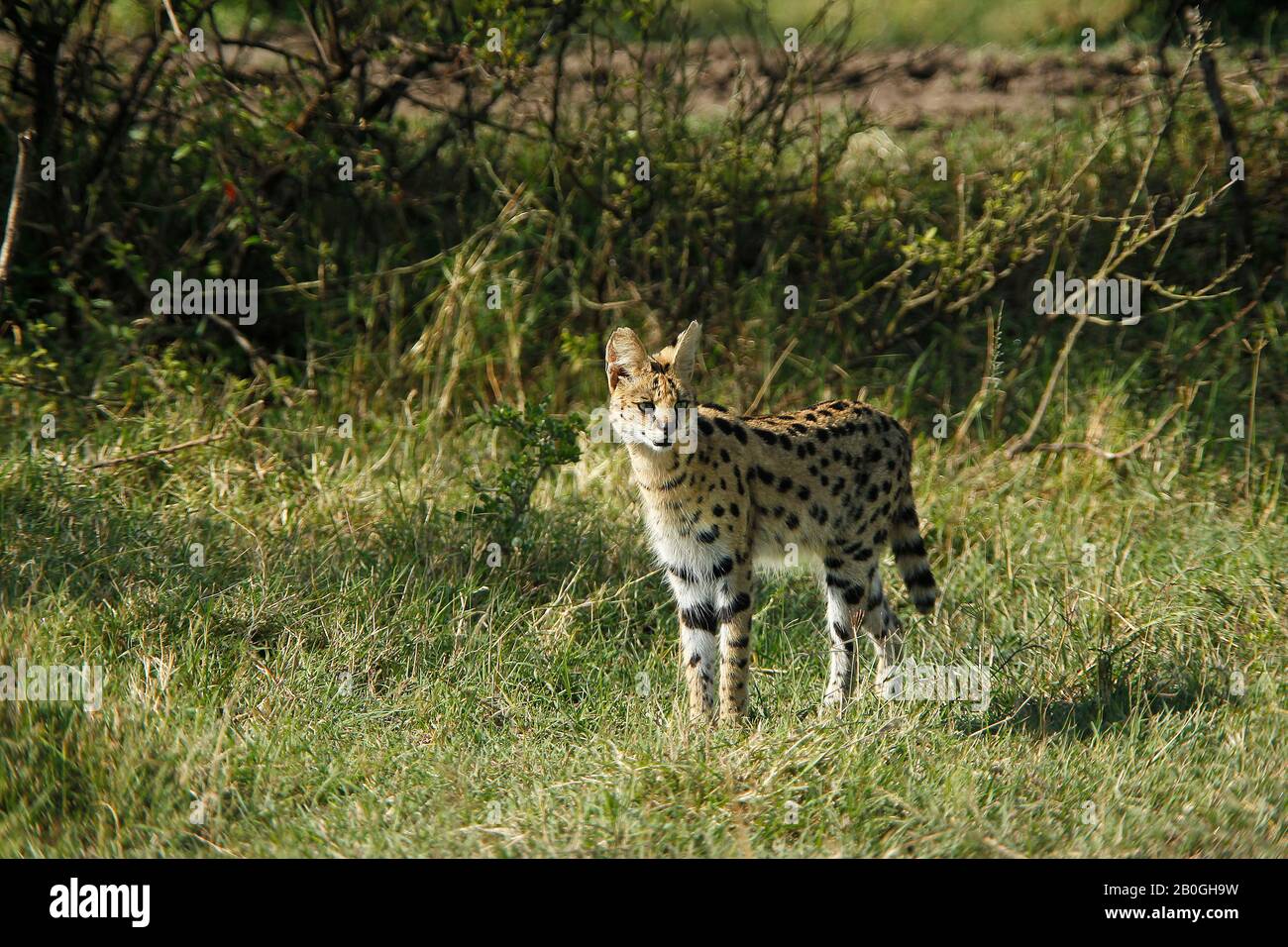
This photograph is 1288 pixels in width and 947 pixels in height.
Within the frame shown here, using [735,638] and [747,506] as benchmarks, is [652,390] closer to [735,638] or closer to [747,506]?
[747,506]

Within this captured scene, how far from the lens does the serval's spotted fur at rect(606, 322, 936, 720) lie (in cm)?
512

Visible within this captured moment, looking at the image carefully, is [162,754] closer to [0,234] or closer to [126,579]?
[126,579]

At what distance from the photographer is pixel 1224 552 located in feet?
20.8

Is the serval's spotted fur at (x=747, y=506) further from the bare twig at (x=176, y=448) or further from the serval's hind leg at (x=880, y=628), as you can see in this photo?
the bare twig at (x=176, y=448)

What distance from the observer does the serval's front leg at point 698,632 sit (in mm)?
5238

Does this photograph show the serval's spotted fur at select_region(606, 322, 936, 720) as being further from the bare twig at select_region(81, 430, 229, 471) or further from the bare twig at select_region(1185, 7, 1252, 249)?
the bare twig at select_region(1185, 7, 1252, 249)

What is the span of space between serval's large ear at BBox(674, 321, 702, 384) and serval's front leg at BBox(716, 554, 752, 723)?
759 mm

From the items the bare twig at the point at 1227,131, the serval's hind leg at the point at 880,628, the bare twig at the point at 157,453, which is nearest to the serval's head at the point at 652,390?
the serval's hind leg at the point at 880,628

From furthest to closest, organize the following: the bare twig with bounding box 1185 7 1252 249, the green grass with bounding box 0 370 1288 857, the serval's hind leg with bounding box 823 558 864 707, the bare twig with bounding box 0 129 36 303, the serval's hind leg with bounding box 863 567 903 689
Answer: the bare twig with bounding box 1185 7 1252 249 < the bare twig with bounding box 0 129 36 303 < the serval's hind leg with bounding box 863 567 903 689 < the serval's hind leg with bounding box 823 558 864 707 < the green grass with bounding box 0 370 1288 857

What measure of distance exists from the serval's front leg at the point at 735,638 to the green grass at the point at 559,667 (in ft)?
0.41

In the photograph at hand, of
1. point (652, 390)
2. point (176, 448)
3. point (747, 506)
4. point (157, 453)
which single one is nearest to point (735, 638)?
point (747, 506)

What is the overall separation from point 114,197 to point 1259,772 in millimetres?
6634

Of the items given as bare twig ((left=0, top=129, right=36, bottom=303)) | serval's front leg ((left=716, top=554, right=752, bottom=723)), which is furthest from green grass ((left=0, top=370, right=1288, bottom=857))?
bare twig ((left=0, top=129, right=36, bottom=303))

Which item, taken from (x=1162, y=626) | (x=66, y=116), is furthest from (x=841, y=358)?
(x=66, y=116)
